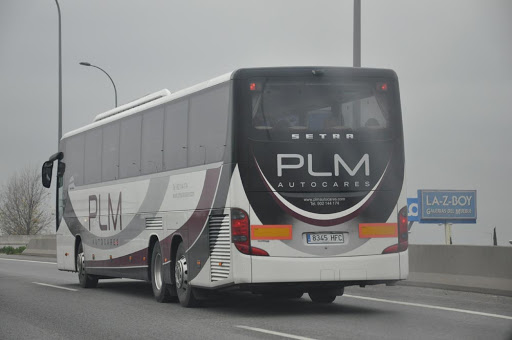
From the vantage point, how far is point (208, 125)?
48.9 ft

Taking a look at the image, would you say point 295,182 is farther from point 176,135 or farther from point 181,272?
point 176,135

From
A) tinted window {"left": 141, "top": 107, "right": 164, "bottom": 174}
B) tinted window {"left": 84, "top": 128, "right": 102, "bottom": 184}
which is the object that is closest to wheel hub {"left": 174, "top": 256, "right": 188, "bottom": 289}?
tinted window {"left": 141, "top": 107, "right": 164, "bottom": 174}

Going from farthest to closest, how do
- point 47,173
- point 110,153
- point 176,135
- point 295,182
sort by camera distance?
point 47,173 < point 110,153 < point 176,135 < point 295,182

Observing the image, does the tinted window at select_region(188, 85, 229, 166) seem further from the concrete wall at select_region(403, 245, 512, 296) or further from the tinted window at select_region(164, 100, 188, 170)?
the concrete wall at select_region(403, 245, 512, 296)

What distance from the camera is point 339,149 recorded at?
555 inches

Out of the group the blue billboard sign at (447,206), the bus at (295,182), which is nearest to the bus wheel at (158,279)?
the bus at (295,182)

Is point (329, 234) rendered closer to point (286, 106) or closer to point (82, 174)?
point (286, 106)

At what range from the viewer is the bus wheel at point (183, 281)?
50.9ft

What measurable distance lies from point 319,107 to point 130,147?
544cm

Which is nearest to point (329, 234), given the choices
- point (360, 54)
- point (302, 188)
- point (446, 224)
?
point (302, 188)

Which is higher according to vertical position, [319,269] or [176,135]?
[176,135]

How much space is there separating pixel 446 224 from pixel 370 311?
80.0 ft

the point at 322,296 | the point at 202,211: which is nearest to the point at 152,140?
the point at 202,211

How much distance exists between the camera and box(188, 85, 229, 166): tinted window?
14.4 metres
